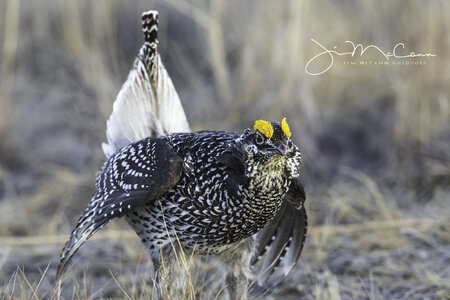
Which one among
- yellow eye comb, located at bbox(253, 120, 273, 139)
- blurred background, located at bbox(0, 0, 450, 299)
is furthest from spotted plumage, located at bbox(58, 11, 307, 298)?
blurred background, located at bbox(0, 0, 450, 299)

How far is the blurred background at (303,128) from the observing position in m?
5.34

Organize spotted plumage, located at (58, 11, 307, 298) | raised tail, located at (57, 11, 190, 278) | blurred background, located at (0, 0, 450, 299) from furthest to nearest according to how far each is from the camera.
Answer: blurred background, located at (0, 0, 450, 299) → raised tail, located at (57, 11, 190, 278) → spotted plumage, located at (58, 11, 307, 298)

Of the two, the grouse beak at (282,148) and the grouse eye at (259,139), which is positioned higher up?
the grouse eye at (259,139)

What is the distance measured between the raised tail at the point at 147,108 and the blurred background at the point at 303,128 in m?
0.97

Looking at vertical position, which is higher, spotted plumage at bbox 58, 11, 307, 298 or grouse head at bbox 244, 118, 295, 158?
grouse head at bbox 244, 118, 295, 158

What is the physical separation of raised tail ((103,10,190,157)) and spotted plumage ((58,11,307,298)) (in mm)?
461

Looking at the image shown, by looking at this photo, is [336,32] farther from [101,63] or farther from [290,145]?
[290,145]

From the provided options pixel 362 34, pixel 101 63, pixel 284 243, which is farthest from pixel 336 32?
pixel 284 243

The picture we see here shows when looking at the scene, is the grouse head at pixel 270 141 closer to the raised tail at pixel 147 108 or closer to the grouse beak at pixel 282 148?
the grouse beak at pixel 282 148

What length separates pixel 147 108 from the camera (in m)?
4.84

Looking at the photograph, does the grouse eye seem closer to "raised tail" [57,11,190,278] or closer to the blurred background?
"raised tail" [57,11,190,278]

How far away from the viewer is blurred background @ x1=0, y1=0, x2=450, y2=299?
17.5 ft

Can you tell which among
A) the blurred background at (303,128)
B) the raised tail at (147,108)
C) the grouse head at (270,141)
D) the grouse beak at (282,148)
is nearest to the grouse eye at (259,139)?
the grouse head at (270,141)

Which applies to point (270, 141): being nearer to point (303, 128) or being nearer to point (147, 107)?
point (147, 107)
